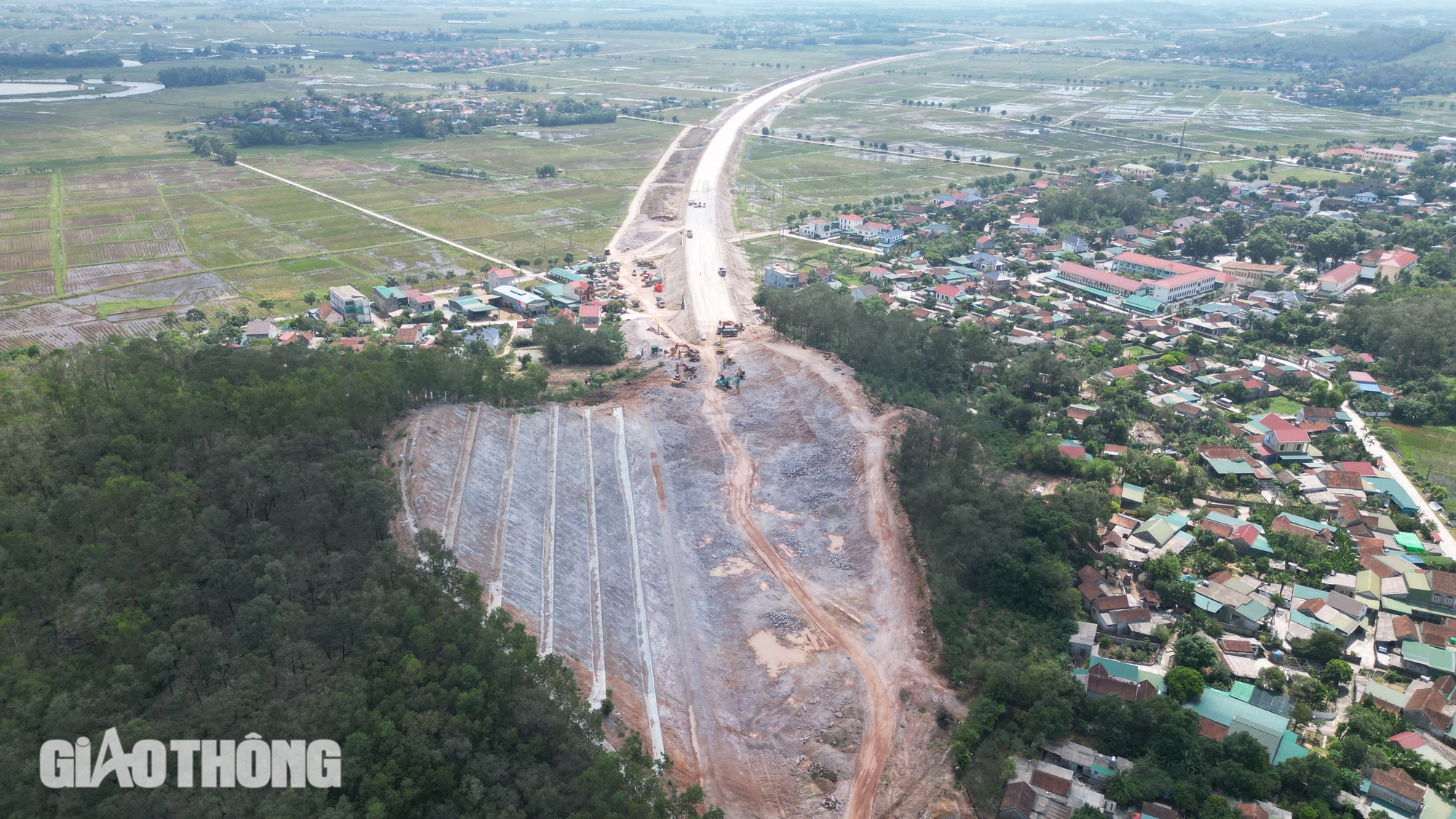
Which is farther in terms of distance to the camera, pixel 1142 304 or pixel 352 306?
pixel 1142 304

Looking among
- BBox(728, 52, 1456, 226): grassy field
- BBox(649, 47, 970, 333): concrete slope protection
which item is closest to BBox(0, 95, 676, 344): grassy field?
BBox(649, 47, 970, 333): concrete slope protection

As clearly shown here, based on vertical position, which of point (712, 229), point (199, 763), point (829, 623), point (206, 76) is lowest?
point (829, 623)

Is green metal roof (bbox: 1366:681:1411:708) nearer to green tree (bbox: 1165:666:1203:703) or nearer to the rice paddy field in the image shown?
green tree (bbox: 1165:666:1203:703)

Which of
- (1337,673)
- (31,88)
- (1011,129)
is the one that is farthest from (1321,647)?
(31,88)

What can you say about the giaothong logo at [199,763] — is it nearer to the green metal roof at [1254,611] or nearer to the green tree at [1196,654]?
the green tree at [1196,654]

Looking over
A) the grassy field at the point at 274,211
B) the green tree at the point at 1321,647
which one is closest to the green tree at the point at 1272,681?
the green tree at the point at 1321,647

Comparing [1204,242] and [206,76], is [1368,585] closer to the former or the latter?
[1204,242]
